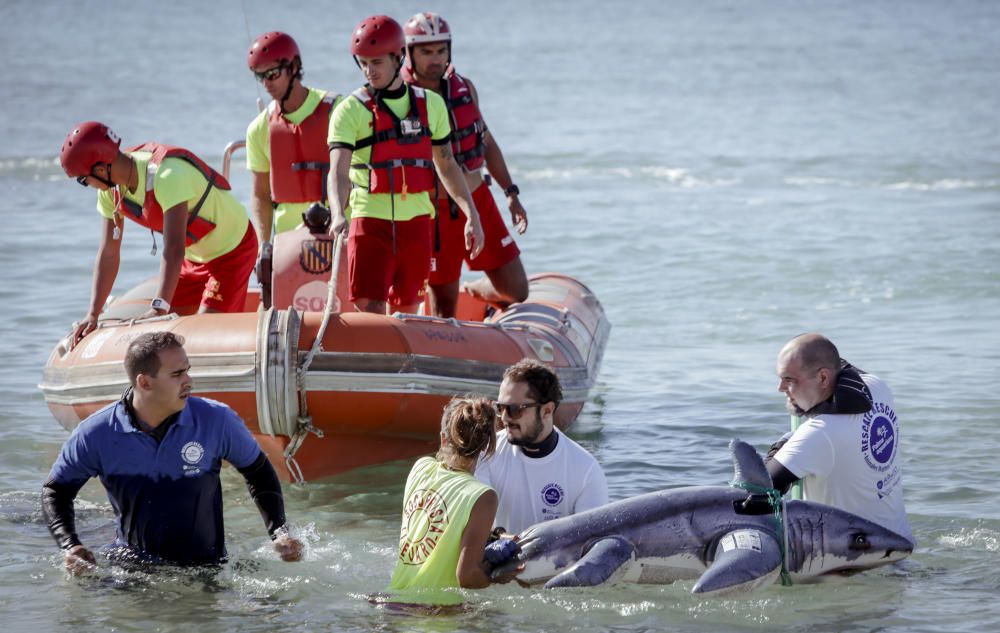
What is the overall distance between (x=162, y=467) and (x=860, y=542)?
7.71 ft

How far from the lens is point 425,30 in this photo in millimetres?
7152

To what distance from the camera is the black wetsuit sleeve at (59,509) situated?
15.8 feet

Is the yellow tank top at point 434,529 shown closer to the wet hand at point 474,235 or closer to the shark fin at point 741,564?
the shark fin at point 741,564

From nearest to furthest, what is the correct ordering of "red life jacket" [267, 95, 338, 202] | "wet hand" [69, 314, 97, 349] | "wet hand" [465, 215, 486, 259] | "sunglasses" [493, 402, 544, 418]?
"sunglasses" [493, 402, 544, 418], "wet hand" [465, 215, 486, 259], "wet hand" [69, 314, 97, 349], "red life jacket" [267, 95, 338, 202]

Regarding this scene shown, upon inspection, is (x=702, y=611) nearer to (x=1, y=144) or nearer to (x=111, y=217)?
(x=111, y=217)

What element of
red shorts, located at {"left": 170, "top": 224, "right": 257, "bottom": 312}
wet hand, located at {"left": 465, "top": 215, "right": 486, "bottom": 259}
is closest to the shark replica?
wet hand, located at {"left": 465, "top": 215, "right": 486, "bottom": 259}

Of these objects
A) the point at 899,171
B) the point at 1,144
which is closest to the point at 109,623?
the point at 899,171

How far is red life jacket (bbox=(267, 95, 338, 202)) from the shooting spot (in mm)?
7441

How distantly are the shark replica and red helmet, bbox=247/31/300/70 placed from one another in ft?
10.6

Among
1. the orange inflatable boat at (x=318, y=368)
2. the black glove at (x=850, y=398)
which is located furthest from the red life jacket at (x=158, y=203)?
the black glove at (x=850, y=398)

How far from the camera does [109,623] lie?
504cm

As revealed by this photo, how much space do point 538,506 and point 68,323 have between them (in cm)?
700

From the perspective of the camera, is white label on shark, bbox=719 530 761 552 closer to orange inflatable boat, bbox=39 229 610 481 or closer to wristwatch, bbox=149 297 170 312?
orange inflatable boat, bbox=39 229 610 481

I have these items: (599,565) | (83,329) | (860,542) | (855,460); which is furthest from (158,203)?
(860,542)
